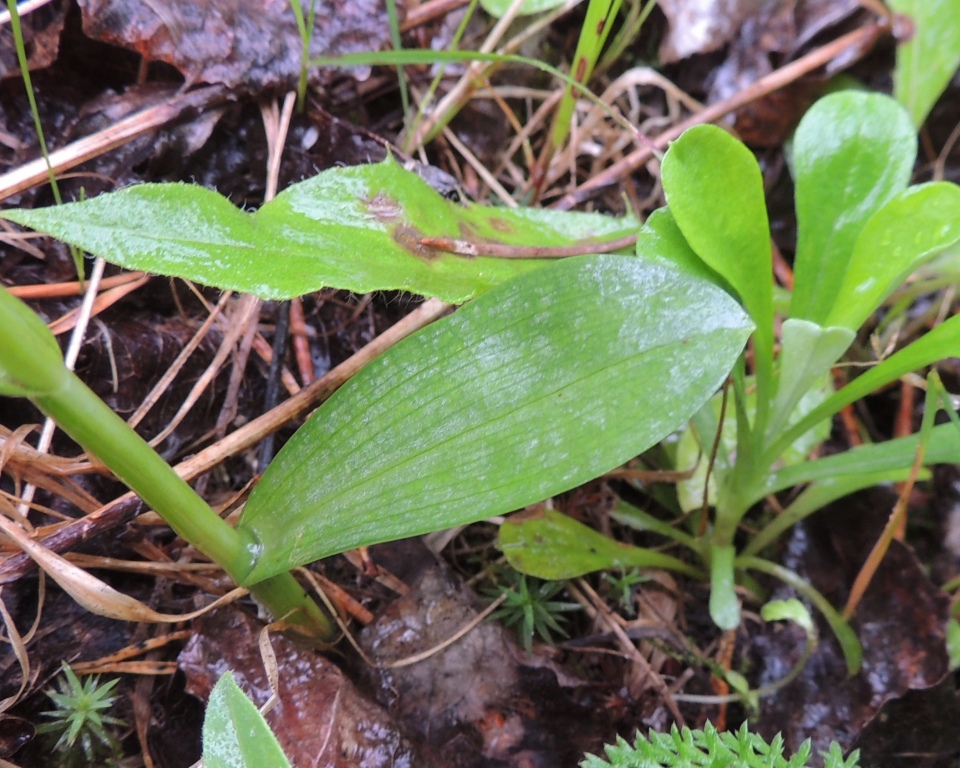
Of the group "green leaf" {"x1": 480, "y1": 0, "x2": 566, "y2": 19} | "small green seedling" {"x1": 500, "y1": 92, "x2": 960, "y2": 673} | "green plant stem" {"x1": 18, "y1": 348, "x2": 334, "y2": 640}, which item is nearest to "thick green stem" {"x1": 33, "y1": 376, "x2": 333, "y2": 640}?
"green plant stem" {"x1": 18, "y1": 348, "x2": 334, "y2": 640}

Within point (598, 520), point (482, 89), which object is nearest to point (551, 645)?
point (598, 520)

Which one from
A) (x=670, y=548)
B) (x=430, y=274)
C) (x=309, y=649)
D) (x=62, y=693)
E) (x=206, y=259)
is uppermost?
(x=206, y=259)

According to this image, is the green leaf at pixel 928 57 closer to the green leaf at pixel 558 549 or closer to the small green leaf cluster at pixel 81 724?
the green leaf at pixel 558 549

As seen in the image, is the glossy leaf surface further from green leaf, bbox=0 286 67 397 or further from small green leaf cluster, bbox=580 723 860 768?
green leaf, bbox=0 286 67 397

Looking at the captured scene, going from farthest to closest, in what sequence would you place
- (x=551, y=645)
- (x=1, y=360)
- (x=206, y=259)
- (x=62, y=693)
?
(x=551, y=645) → (x=62, y=693) → (x=206, y=259) → (x=1, y=360)

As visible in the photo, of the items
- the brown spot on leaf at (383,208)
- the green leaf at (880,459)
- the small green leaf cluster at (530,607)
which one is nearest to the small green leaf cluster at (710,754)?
the small green leaf cluster at (530,607)

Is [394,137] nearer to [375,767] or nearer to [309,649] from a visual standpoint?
[309,649]

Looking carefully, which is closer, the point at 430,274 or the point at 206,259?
the point at 206,259
